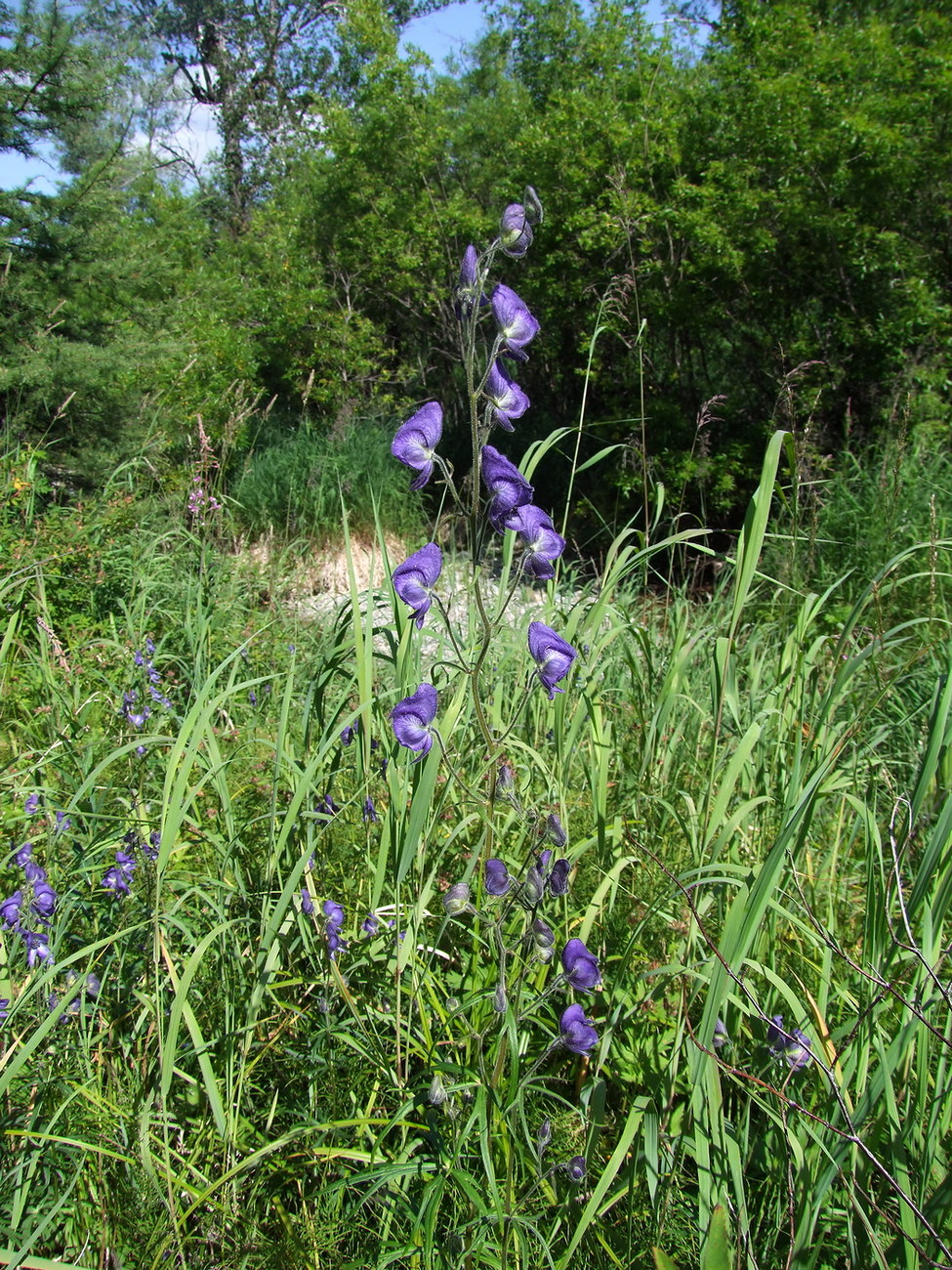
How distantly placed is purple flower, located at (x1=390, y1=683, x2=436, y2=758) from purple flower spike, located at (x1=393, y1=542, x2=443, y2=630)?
12cm

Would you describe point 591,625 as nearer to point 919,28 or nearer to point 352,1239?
point 352,1239

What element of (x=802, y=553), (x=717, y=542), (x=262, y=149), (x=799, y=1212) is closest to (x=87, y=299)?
(x=802, y=553)

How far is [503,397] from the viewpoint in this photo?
128 cm

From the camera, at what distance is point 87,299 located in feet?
18.0

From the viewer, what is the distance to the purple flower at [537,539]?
49.0 inches

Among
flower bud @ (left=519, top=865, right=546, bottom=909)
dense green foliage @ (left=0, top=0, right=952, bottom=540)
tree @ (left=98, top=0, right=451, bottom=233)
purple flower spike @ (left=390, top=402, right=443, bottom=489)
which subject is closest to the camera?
flower bud @ (left=519, top=865, right=546, bottom=909)

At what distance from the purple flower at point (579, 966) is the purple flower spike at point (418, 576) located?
537 mm

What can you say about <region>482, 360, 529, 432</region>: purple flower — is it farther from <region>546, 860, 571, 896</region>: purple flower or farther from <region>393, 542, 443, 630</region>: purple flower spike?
<region>546, 860, 571, 896</region>: purple flower

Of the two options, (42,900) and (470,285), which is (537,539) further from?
(42,900)

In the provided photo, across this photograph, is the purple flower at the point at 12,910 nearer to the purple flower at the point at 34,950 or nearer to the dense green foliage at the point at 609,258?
the purple flower at the point at 34,950

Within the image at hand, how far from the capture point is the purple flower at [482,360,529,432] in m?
1.25

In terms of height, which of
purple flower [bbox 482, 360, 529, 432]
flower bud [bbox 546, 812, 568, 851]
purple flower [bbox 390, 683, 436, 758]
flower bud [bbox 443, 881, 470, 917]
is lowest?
flower bud [bbox 443, 881, 470, 917]

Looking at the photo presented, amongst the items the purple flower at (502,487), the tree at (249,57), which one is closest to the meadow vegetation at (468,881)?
the purple flower at (502,487)

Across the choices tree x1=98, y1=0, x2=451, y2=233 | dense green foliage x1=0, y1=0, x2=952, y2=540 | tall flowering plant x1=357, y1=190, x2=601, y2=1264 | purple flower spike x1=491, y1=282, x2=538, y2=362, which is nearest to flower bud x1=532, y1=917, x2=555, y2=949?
tall flowering plant x1=357, y1=190, x2=601, y2=1264
